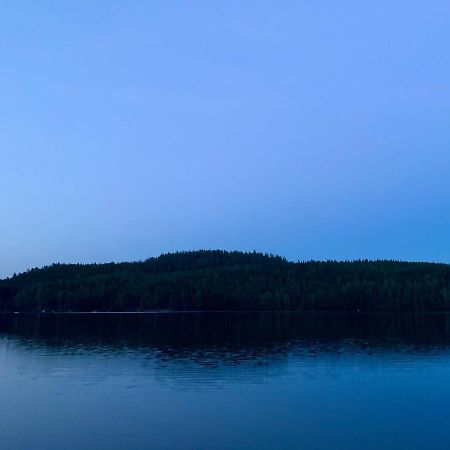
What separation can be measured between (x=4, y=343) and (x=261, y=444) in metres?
65.2

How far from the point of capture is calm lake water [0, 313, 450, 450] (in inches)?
1153

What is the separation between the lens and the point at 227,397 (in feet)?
129

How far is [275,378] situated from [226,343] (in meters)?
30.8

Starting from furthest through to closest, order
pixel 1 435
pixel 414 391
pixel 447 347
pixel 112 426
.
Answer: pixel 447 347, pixel 414 391, pixel 112 426, pixel 1 435

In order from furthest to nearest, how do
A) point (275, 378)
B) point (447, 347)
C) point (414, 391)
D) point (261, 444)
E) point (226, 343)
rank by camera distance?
point (226, 343), point (447, 347), point (275, 378), point (414, 391), point (261, 444)

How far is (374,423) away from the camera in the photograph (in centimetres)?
3216

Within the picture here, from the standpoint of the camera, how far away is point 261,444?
27.8 metres

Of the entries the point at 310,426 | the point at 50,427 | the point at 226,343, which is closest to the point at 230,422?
the point at 310,426

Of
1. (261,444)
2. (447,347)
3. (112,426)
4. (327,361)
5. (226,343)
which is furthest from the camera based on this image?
(226,343)

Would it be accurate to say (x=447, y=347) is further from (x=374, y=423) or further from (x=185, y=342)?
(x=374, y=423)

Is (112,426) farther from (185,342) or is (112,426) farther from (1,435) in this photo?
(185,342)

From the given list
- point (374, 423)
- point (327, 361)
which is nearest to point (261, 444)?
point (374, 423)

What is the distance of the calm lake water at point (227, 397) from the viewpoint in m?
29.3

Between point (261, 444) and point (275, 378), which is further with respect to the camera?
point (275, 378)
